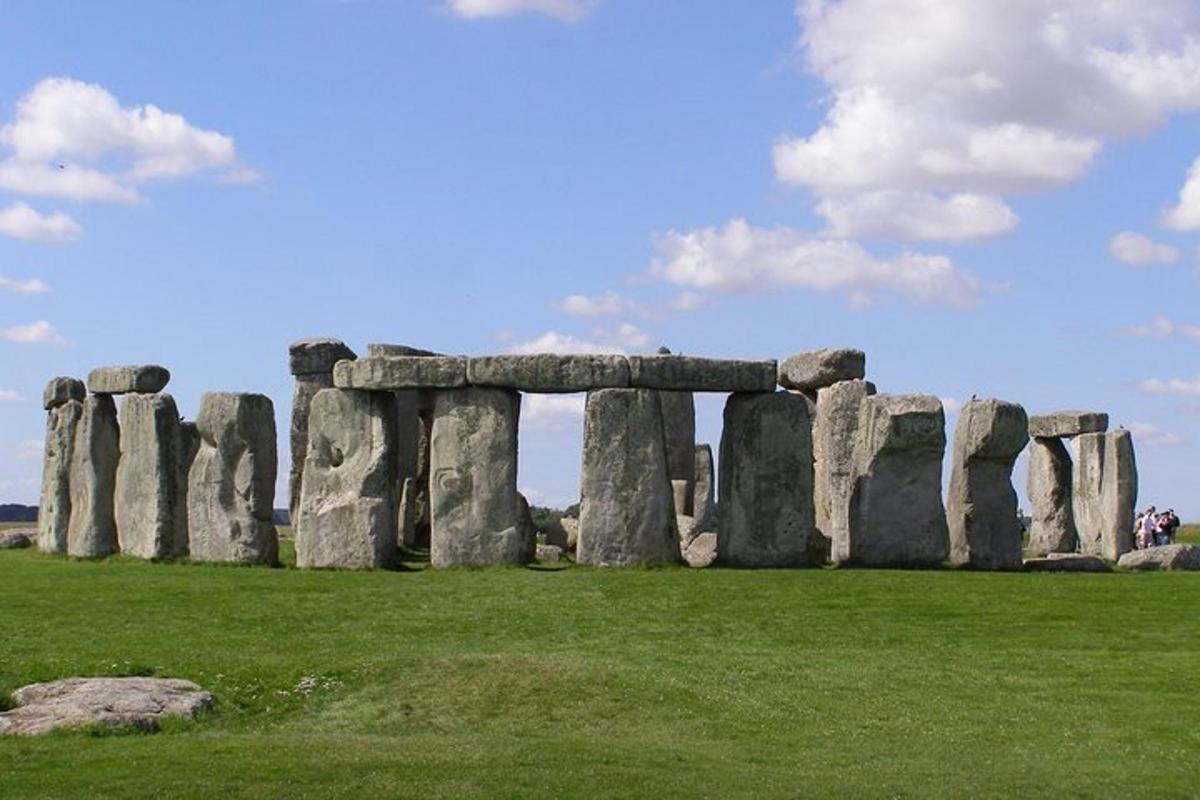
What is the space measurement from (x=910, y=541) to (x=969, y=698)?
1020 centimetres

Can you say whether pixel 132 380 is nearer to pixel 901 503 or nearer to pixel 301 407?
pixel 301 407

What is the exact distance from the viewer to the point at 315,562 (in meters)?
28.0

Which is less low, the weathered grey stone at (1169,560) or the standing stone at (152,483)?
the standing stone at (152,483)

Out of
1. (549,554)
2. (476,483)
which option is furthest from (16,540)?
(476,483)

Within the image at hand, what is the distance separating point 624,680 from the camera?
18.0 meters

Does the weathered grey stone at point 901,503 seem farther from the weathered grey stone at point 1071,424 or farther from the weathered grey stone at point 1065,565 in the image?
the weathered grey stone at point 1071,424

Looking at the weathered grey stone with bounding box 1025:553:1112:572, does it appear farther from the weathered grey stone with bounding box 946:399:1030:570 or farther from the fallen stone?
the fallen stone

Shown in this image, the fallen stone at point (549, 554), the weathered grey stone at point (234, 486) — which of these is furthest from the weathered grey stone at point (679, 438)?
the weathered grey stone at point (234, 486)

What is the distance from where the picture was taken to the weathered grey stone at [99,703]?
52.0 feet

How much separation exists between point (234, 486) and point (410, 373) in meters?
3.49

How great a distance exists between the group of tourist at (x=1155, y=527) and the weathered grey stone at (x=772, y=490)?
42.9ft

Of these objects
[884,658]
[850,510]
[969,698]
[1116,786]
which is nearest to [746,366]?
[850,510]

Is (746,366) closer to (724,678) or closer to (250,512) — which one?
(250,512)

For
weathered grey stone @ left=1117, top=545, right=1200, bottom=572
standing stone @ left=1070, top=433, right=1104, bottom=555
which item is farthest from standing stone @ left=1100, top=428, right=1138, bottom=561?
weathered grey stone @ left=1117, top=545, right=1200, bottom=572
